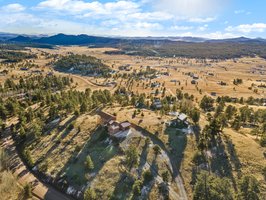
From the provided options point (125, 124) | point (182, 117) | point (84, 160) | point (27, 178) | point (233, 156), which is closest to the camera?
point (27, 178)

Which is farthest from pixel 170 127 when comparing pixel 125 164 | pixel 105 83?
pixel 105 83

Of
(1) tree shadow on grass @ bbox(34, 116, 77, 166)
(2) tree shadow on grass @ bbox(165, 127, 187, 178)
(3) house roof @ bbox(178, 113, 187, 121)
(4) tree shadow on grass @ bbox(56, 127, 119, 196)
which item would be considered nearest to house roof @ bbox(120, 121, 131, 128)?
(4) tree shadow on grass @ bbox(56, 127, 119, 196)

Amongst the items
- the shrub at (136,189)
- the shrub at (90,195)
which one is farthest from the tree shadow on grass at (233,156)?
the shrub at (90,195)

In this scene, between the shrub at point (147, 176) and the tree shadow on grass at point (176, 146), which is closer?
the shrub at point (147, 176)

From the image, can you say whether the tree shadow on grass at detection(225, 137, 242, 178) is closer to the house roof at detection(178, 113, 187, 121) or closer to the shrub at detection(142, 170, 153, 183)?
the house roof at detection(178, 113, 187, 121)

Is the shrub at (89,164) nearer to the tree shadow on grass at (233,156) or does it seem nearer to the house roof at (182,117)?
the house roof at (182,117)

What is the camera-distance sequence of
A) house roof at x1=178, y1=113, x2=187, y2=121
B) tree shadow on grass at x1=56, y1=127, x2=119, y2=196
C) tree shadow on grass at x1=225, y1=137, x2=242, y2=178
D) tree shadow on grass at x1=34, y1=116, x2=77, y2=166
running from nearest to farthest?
1. tree shadow on grass at x1=56, y1=127, x2=119, y2=196
2. tree shadow on grass at x1=225, y1=137, x2=242, y2=178
3. tree shadow on grass at x1=34, y1=116, x2=77, y2=166
4. house roof at x1=178, y1=113, x2=187, y2=121

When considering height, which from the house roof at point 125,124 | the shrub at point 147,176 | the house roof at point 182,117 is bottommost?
the shrub at point 147,176

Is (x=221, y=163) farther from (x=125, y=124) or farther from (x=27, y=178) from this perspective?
(x=27, y=178)

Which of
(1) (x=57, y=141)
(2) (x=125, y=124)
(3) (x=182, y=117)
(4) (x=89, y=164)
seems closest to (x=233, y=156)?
(3) (x=182, y=117)

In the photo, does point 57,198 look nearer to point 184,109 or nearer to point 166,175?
point 166,175

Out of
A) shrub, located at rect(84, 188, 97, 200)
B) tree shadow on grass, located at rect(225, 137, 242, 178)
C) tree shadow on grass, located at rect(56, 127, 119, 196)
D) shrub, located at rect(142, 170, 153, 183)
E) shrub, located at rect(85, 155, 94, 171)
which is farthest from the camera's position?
shrub, located at rect(85, 155, 94, 171)
